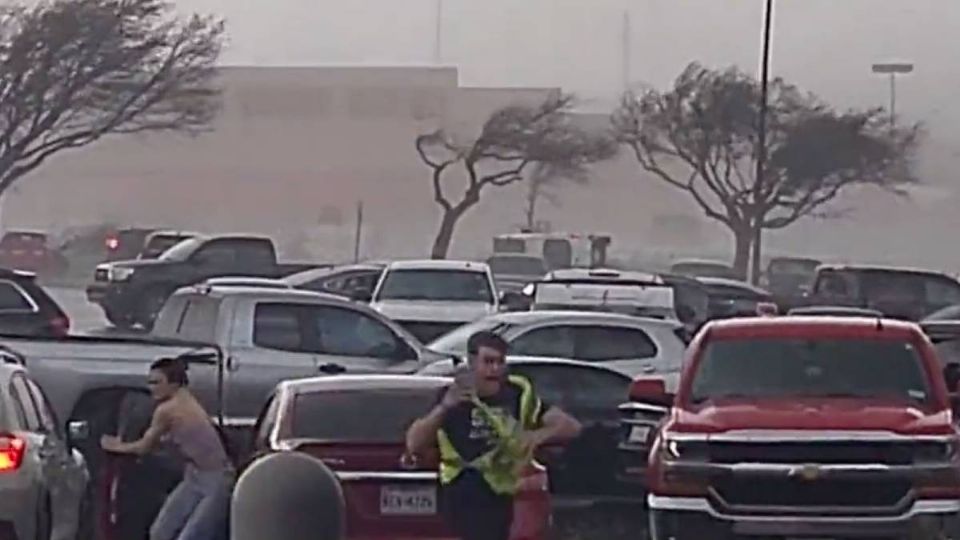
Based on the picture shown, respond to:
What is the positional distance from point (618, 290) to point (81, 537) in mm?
15428

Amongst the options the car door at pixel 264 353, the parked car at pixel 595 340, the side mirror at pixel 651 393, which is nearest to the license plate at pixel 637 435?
the side mirror at pixel 651 393

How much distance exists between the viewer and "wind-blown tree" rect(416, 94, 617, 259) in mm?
62562

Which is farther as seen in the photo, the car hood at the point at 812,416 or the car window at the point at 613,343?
the car window at the point at 613,343

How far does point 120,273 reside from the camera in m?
38.3

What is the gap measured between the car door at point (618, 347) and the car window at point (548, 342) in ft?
0.25

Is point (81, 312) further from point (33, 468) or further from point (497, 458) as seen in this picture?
point (497, 458)

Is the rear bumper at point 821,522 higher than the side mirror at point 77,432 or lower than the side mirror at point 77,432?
lower

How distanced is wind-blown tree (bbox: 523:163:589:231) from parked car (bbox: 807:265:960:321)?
3001 centimetres

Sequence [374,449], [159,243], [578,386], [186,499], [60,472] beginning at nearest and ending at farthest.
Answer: [186,499] → [374,449] → [60,472] → [578,386] → [159,243]

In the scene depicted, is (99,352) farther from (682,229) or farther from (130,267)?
(682,229)

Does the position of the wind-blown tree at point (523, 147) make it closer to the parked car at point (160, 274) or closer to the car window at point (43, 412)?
the parked car at point (160, 274)

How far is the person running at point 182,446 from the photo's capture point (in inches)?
432

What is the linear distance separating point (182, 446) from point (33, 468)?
4.62 feet

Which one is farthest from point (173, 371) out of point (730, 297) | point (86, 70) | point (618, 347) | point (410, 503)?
point (86, 70)
